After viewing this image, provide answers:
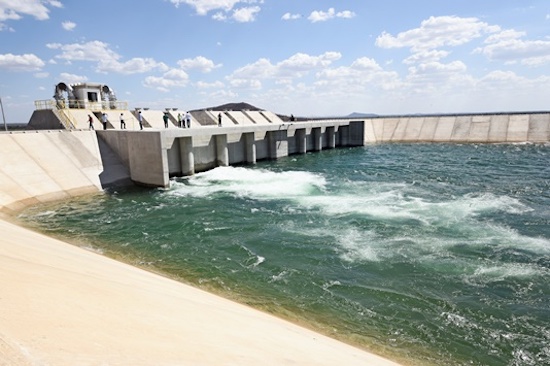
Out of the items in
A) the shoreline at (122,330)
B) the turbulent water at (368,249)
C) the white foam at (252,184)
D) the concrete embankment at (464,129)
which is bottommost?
the turbulent water at (368,249)

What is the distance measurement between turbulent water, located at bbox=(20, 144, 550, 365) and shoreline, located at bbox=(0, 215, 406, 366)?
3.03 meters

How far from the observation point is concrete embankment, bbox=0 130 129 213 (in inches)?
824

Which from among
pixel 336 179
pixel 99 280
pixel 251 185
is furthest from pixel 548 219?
pixel 99 280

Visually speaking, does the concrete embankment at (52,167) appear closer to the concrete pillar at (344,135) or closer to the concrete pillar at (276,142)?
the concrete pillar at (276,142)

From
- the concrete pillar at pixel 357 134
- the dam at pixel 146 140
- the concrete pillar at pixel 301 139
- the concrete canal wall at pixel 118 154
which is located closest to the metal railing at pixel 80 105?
the dam at pixel 146 140

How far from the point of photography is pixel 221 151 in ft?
108

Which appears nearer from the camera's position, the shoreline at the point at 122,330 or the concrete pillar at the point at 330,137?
the shoreline at the point at 122,330

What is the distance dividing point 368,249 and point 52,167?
20.7 metres

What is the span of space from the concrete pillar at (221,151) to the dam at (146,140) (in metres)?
0.09

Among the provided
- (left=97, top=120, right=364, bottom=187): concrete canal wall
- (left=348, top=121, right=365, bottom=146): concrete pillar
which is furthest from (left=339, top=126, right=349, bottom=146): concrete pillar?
(left=97, top=120, right=364, bottom=187): concrete canal wall

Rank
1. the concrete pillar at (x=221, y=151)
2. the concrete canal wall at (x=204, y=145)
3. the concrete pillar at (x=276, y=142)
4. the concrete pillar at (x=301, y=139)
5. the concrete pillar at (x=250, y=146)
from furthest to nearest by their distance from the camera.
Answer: the concrete pillar at (x=301, y=139)
the concrete pillar at (x=276, y=142)
the concrete pillar at (x=250, y=146)
the concrete pillar at (x=221, y=151)
the concrete canal wall at (x=204, y=145)

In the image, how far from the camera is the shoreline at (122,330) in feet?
11.0

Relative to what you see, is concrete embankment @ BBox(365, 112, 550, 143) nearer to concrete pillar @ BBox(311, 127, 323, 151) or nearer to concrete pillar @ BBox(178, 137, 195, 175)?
concrete pillar @ BBox(311, 127, 323, 151)

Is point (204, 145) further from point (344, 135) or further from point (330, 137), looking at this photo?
point (344, 135)
